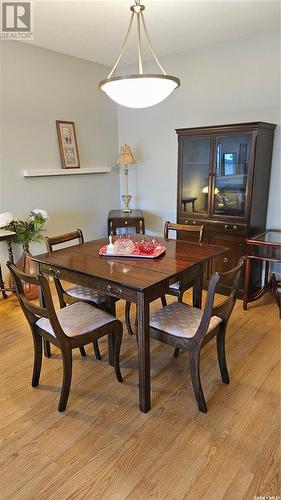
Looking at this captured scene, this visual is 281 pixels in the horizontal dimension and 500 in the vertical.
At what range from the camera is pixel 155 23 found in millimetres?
2896

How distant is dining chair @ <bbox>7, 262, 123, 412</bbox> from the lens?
1763mm

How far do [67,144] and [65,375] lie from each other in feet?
9.51

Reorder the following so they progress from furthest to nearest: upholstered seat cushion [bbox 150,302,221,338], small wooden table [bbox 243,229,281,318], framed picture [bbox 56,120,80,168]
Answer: framed picture [bbox 56,120,80,168], small wooden table [bbox 243,229,281,318], upholstered seat cushion [bbox 150,302,221,338]

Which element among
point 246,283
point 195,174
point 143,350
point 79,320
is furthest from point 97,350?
point 195,174

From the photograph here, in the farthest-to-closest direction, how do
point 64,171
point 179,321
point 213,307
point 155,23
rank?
point 64,171
point 155,23
point 179,321
point 213,307

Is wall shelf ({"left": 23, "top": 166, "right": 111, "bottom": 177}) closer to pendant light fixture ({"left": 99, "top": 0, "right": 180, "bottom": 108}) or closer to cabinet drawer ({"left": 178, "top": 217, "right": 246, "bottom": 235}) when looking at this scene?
cabinet drawer ({"left": 178, "top": 217, "right": 246, "bottom": 235})

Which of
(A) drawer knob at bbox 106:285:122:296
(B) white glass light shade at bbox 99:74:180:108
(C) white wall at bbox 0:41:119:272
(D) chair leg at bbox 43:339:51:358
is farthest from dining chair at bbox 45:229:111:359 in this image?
(C) white wall at bbox 0:41:119:272

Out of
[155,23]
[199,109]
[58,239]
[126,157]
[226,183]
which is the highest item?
[155,23]

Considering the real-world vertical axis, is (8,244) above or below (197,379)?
above

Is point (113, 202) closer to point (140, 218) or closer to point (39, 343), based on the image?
point (140, 218)

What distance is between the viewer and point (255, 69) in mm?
3232

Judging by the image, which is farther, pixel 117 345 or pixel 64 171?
pixel 64 171

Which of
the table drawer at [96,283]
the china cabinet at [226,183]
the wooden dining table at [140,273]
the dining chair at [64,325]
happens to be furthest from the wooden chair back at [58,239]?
the china cabinet at [226,183]

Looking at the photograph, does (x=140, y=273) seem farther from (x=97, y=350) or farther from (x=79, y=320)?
(x=97, y=350)
